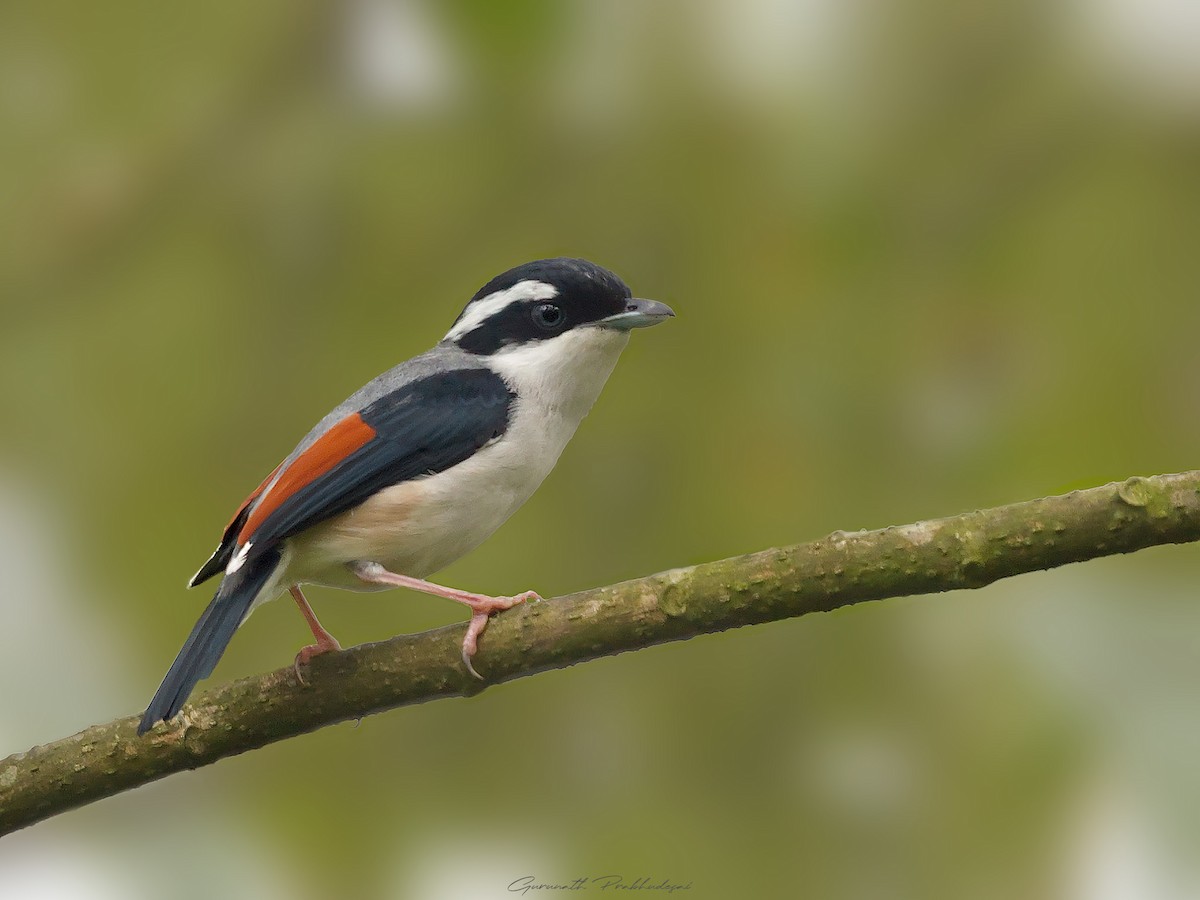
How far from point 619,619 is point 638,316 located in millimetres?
965

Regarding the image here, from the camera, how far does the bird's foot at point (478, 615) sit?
2934mm

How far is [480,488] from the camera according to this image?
11.0 ft

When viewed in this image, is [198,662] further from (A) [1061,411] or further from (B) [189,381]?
(A) [1061,411]

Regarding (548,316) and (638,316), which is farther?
(548,316)

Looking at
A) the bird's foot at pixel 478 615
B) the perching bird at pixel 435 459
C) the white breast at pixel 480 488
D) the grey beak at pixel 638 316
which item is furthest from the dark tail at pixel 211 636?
the grey beak at pixel 638 316

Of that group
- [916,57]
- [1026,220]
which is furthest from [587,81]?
[1026,220]

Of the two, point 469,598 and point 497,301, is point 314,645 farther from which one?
point 497,301

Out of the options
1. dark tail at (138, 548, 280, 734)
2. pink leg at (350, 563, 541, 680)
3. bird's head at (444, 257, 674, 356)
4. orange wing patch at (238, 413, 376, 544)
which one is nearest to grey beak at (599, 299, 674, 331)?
bird's head at (444, 257, 674, 356)

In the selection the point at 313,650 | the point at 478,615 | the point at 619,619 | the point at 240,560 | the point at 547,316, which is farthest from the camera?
the point at 547,316

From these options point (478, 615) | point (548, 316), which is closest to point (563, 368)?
point (548, 316)

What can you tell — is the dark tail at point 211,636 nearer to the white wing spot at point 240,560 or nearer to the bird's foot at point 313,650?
the white wing spot at point 240,560

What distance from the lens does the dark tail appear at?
2824mm

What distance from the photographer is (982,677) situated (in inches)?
170

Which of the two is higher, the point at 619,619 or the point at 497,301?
the point at 497,301
